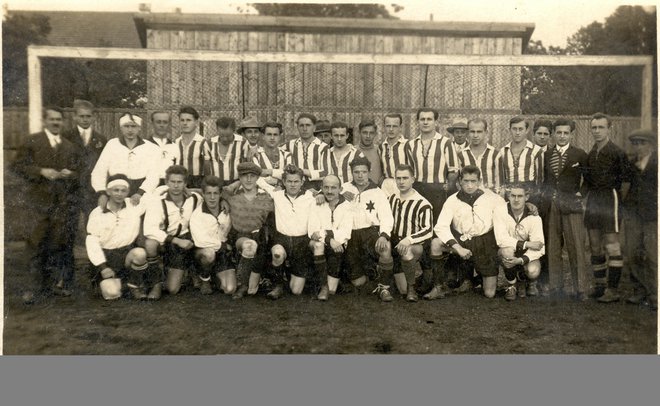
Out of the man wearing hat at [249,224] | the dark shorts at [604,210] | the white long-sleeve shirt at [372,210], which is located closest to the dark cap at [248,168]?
the man wearing hat at [249,224]

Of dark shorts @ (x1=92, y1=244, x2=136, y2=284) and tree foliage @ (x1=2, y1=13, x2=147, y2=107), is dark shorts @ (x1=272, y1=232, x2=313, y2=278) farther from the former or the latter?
tree foliage @ (x1=2, y1=13, x2=147, y2=107)

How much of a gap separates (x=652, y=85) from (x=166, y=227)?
403 centimetres

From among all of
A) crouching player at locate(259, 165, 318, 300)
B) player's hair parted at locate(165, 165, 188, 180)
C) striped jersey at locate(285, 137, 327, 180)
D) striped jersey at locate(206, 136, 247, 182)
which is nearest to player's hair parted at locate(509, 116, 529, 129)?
striped jersey at locate(285, 137, 327, 180)

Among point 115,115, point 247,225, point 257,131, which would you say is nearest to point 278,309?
point 247,225

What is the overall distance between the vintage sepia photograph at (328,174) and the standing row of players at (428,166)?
0.02m

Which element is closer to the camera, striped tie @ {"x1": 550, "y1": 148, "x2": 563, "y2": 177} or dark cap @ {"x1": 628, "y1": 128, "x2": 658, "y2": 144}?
dark cap @ {"x1": 628, "y1": 128, "x2": 658, "y2": 144}

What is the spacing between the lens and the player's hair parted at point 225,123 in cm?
519

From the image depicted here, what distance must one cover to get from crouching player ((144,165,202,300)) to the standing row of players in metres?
0.04

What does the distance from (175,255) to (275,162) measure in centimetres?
111

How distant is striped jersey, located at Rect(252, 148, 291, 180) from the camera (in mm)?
5191

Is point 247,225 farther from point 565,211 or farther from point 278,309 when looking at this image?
point 565,211

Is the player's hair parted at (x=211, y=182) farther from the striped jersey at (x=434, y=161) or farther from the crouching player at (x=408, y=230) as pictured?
the striped jersey at (x=434, y=161)

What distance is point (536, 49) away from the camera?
207 inches

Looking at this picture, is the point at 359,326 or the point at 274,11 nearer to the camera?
the point at 359,326
